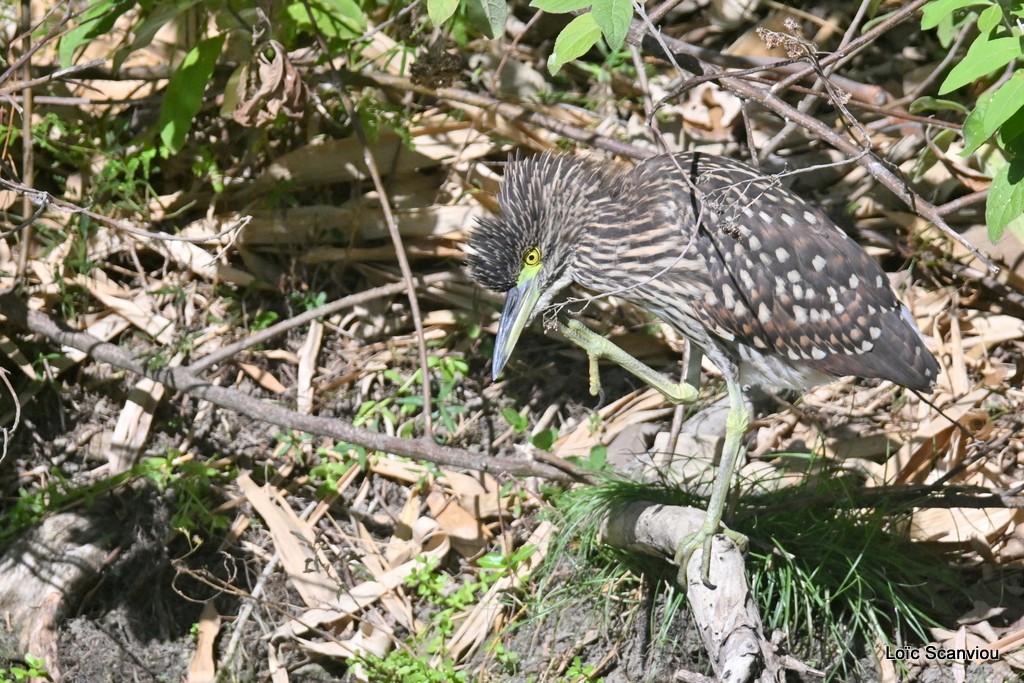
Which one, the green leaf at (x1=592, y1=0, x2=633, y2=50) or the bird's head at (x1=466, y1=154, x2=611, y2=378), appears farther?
the bird's head at (x1=466, y1=154, x2=611, y2=378)

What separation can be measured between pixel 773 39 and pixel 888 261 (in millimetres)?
2116

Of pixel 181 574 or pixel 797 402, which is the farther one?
pixel 797 402

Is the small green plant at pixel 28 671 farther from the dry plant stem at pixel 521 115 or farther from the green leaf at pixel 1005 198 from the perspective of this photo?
the green leaf at pixel 1005 198

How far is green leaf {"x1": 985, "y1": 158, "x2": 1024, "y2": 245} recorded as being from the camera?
2.67 meters

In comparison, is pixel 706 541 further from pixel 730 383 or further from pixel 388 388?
pixel 388 388

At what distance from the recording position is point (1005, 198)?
2711mm

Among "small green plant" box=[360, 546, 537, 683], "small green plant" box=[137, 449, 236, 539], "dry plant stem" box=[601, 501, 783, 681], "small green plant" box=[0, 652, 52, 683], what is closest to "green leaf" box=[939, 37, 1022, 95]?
"dry plant stem" box=[601, 501, 783, 681]

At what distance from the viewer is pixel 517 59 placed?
17.6 ft

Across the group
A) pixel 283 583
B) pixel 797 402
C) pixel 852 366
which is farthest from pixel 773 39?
pixel 283 583

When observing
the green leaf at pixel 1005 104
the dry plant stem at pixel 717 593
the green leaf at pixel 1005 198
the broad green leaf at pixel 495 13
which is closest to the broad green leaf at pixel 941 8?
the green leaf at pixel 1005 104

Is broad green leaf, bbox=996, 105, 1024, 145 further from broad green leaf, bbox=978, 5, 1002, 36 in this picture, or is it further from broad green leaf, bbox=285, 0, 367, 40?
broad green leaf, bbox=285, 0, 367, 40

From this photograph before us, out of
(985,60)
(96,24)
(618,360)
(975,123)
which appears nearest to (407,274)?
(618,360)

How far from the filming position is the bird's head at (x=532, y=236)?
150 inches

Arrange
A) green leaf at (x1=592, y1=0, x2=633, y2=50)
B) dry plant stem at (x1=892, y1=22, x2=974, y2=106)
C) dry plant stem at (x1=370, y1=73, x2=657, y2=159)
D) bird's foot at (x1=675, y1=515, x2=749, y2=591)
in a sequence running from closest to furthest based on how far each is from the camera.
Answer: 1. green leaf at (x1=592, y1=0, x2=633, y2=50)
2. bird's foot at (x1=675, y1=515, x2=749, y2=591)
3. dry plant stem at (x1=892, y1=22, x2=974, y2=106)
4. dry plant stem at (x1=370, y1=73, x2=657, y2=159)
